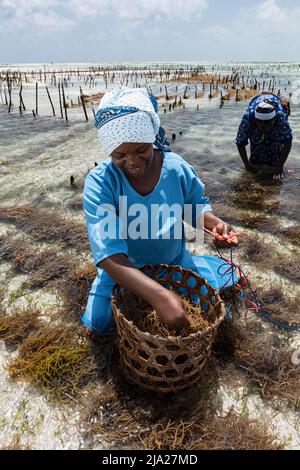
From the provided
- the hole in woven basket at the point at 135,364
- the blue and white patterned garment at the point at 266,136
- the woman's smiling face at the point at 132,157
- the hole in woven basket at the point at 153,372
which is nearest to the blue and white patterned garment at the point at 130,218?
the woman's smiling face at the point at 132,157

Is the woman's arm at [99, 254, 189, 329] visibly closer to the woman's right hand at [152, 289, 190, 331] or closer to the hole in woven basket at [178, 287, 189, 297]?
the woman's right hand at [152, 289, 190, 331]

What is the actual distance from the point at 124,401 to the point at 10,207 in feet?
13.2

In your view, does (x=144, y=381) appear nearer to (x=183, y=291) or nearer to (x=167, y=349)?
(x=167, y=349)

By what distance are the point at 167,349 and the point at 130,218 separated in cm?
92

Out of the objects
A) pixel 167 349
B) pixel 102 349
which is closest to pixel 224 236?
pixel 167 349

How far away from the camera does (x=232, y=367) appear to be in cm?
240

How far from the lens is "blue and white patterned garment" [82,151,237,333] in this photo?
6.71 ft

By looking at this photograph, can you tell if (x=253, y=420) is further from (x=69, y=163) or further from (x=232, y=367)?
(x=69, y=163)

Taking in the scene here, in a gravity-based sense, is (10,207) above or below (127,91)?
below

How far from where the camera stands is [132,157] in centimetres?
200

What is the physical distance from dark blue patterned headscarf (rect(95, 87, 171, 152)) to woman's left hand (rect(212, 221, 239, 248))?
2.73 ft

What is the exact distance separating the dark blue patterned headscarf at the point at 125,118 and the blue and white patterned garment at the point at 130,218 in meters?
0.27

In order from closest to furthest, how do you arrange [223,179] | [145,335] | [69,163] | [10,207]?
[145,335] < [10,207] < [223,179] < [69,163]
